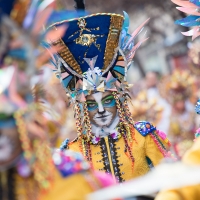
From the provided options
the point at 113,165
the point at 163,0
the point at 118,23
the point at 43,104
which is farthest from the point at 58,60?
the point at 163,0

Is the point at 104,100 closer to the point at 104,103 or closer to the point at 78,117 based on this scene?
the point at 104,103

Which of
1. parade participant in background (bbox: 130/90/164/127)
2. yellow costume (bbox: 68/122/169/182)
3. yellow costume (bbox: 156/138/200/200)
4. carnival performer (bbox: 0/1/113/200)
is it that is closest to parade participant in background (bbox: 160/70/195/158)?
parade participant in background (bbox: 130/90/164/127)

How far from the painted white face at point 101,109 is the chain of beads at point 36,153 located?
7.99 feet

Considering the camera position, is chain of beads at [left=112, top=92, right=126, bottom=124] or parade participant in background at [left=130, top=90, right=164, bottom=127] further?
parade participant in background at [left=130, top=90, right=164, bottom=127]

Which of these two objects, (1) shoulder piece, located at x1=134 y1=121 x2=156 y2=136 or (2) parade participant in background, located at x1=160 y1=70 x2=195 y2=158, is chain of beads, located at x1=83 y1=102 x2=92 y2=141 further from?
(2) parade participant in background, located at x1=160 y1=70 x2=195 y2=158

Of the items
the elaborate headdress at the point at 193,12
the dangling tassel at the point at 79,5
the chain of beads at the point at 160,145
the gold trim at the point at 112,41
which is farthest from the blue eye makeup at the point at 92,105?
the elaborate headdress at the point at 193,12

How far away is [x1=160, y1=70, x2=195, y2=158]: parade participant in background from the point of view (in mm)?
10562

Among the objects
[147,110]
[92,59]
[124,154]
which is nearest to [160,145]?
[124,154]

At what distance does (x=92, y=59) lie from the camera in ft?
16.9

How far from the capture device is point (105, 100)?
5059 millimetres

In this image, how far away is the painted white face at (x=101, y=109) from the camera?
502 centimetres

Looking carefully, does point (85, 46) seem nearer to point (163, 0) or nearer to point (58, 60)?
point (58, 60)

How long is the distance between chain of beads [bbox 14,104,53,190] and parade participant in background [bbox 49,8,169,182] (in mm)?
2442

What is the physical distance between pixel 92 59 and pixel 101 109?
44cm
